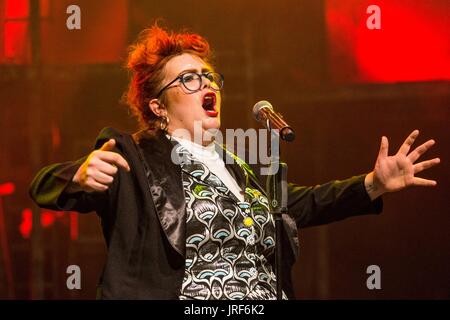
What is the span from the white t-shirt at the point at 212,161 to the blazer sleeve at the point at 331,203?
0.31 meters

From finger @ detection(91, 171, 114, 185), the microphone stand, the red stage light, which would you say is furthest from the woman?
the red stage light

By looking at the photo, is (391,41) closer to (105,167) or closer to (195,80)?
(195,80)

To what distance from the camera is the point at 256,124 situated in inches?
145

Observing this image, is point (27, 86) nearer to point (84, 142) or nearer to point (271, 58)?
point (84, 142)

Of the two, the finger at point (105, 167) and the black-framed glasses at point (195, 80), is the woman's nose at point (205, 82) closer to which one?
the black-framed glasses at point (195, 80)

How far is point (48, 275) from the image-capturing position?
147 inches

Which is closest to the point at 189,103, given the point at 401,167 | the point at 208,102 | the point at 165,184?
the point at 208,102

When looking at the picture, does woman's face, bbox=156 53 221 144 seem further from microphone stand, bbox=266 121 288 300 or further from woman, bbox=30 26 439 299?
microphone stand, bbox=266 121 288 300

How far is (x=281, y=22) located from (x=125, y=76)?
84 cm

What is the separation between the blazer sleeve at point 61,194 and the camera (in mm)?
2041

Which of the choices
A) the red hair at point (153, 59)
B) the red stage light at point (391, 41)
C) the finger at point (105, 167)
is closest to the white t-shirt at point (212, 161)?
the red hair at point (153, 59)
